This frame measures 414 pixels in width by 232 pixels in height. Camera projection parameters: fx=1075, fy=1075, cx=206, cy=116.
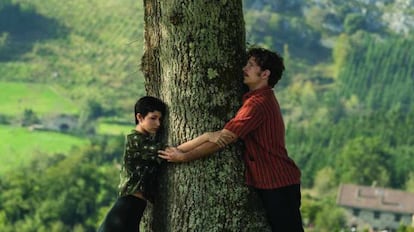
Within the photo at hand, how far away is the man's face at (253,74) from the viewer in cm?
636

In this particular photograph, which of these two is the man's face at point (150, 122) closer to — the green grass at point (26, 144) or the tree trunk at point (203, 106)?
the tree trunk at point (203, 106)

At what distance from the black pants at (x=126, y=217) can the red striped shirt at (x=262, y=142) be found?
69cm

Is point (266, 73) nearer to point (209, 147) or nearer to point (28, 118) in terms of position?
point (209, 147)

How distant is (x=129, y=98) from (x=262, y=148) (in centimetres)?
12874

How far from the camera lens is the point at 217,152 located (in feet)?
20.6

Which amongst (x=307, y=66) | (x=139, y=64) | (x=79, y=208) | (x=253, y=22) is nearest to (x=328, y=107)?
(x=307, y=66)

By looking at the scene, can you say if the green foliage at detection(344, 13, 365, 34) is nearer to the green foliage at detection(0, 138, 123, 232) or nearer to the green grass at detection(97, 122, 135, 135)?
the green grass at detection(97, 122, 135, 135)

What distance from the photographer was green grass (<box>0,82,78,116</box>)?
125 m

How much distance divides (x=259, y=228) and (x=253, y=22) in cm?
16039

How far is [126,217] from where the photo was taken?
643 centimetres

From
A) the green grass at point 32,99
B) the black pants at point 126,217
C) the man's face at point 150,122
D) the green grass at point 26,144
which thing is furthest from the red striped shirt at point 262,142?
the green grass at point 32,99

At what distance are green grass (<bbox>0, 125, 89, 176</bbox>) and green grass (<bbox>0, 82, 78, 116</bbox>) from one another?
198 inches

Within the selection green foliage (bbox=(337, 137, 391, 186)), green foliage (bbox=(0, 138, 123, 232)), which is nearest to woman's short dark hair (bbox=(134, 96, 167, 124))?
green foliage (bbox=(0, 138, 123, 232))

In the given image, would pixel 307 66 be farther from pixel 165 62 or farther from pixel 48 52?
pixel 165 62
